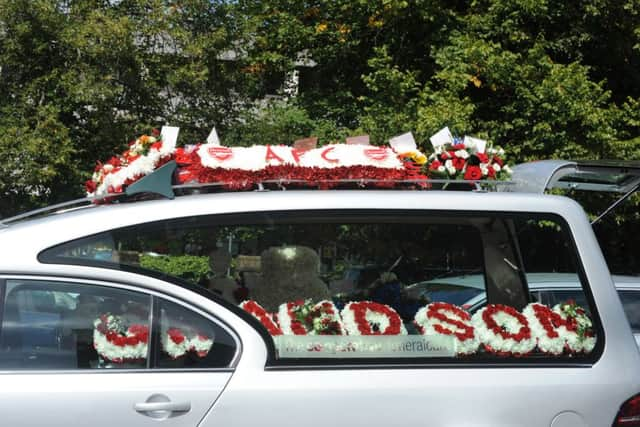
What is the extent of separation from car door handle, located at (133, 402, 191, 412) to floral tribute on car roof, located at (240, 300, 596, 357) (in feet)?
1.55

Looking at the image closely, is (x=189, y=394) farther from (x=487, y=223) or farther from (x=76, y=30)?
(x=76, y=30)

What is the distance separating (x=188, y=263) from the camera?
3.37m

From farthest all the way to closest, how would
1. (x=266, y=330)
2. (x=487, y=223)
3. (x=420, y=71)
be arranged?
(x=420, y=71) < (x=487, y=223) < (x=266, y=330)

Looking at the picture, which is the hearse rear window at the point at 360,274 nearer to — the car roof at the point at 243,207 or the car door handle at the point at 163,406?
the car roof at the point at 243,207

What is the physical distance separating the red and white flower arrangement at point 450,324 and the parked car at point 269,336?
32mm

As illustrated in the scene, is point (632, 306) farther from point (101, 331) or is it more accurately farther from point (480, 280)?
Answer: point (101, 331)

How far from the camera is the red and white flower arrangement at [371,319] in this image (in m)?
3.41

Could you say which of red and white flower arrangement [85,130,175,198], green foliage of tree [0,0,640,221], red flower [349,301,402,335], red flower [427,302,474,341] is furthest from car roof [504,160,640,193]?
green foliage of tree [0,0,640,221]

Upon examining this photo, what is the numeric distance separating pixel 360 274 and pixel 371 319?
256mm

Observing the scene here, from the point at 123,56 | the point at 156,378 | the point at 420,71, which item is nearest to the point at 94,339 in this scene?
the point at 156,378

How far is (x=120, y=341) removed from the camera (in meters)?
3.16

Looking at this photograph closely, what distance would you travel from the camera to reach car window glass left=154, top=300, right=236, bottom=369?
3148 millimetres

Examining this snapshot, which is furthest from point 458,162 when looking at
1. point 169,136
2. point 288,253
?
point 169,136

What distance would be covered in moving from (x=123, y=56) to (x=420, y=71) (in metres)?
5.45
